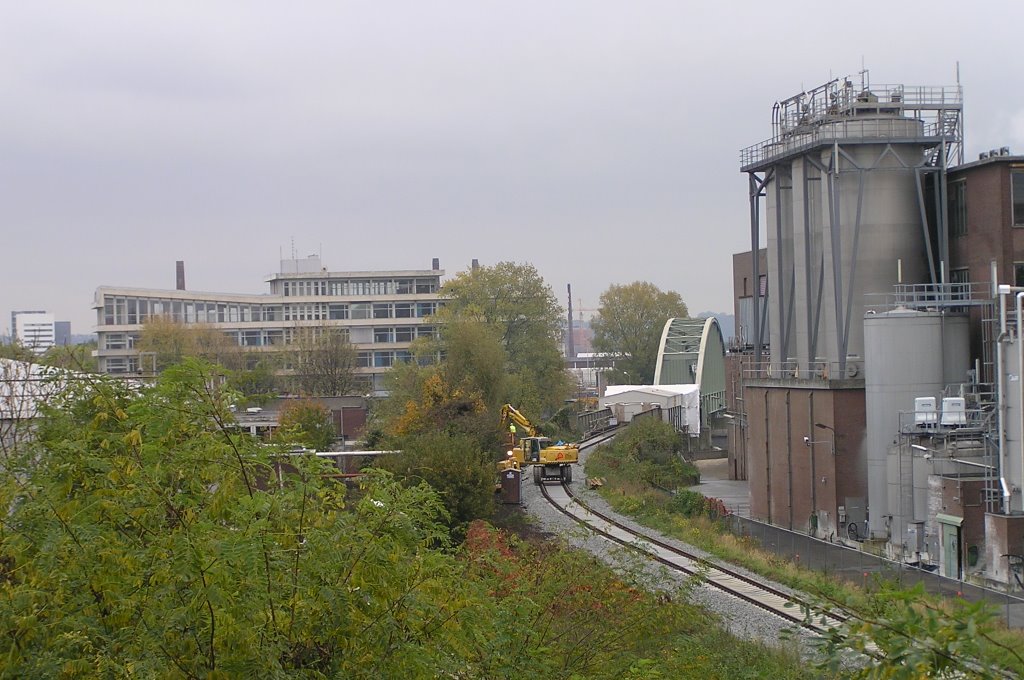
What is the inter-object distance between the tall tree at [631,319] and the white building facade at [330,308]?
76.9 feet

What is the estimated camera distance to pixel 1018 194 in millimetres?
41406

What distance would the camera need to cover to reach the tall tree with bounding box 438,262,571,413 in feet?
309

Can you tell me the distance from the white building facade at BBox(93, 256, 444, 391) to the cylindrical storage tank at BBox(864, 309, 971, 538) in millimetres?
80334

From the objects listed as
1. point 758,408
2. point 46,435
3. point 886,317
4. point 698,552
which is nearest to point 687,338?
point 758,408

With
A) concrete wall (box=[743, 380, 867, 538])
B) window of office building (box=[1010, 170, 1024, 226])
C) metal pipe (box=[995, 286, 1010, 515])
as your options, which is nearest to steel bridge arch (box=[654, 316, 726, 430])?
concrete wall (box=[743, 380, 867, 538])

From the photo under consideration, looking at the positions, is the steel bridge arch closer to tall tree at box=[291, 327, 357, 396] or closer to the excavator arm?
tall tree at box=[291, 327, 357, 396]

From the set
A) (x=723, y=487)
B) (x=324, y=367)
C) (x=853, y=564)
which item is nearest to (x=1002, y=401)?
(x=853, y=564)

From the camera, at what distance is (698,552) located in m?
35.4

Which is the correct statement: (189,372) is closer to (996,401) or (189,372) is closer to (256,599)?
(256,599)

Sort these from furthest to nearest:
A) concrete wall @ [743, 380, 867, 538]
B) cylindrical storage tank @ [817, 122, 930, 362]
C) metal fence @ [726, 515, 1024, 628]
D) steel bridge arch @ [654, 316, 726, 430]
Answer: steel bridge arch @ [654, 316, 726, 430] < cylindrical storage tank @ [817, 122, 930, 362] < concrete wall @ [743, 380, 867, 538] < metal fence @ [726, 515, 1024, 628]

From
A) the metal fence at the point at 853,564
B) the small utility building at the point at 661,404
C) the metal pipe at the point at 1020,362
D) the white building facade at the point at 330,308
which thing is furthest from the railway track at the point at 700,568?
the white building facade at the point at 330,308

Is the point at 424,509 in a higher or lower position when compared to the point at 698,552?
higher

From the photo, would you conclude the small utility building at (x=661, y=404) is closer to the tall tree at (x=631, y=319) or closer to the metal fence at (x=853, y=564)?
the metal fence at (x=853, y=564)

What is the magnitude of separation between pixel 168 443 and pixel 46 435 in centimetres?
209
